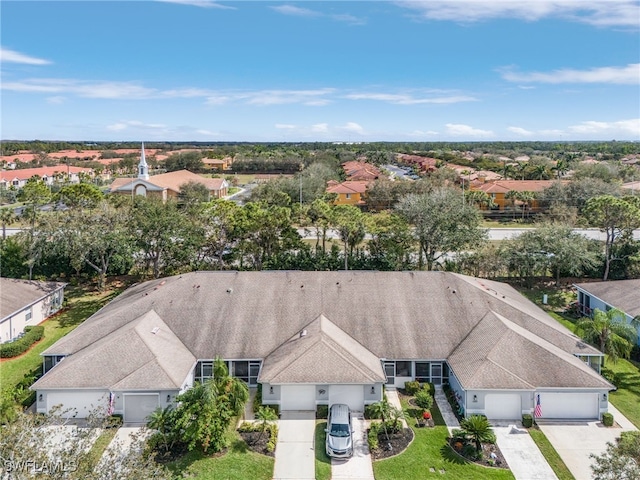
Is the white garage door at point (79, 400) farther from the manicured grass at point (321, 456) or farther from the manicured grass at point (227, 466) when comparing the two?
the manicured grass at point (321, 456)

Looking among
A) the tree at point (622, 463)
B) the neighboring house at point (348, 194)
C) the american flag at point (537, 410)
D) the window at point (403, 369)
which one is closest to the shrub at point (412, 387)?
the window at point (403, 369)

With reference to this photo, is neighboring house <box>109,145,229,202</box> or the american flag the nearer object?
the american flag

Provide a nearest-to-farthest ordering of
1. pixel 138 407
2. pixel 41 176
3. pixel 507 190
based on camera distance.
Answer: pixel 138 407 < pixel 507 190 < pixel 41 176

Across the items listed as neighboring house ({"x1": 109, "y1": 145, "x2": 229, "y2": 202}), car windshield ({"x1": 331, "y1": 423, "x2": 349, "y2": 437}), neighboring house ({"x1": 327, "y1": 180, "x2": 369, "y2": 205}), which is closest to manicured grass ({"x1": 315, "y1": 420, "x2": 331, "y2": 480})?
car windshield ({"x1": 331, "y1": 423, "x2": 349, "y2": 437})

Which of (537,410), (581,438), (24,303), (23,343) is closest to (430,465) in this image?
(537,410)

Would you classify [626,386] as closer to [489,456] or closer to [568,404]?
[568,404]

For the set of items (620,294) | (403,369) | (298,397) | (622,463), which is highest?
(622,463)

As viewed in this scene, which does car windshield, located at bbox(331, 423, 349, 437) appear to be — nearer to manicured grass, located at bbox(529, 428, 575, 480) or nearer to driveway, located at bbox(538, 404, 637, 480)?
manicured grass, located at bbox(529, 428, 575, 480)

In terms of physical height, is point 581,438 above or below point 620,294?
below
